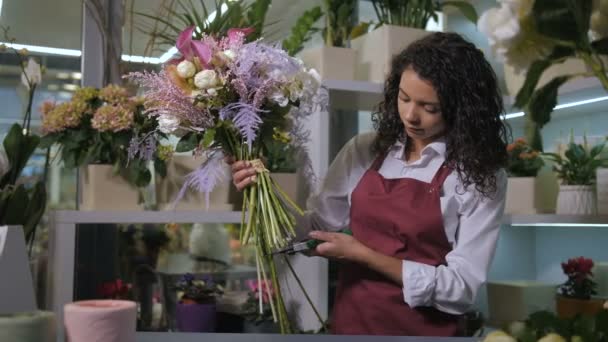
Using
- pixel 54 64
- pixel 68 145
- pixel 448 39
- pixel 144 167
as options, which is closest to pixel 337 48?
pixel 448 39

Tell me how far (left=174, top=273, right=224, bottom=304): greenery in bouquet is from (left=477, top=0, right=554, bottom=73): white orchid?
123 cm

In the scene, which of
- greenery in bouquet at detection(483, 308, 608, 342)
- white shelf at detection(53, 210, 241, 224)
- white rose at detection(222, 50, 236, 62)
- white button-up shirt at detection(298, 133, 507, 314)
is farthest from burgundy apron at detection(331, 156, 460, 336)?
greenery in bouquet at detection(483, 308, 608, 342)

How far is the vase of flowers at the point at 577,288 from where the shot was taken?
147 centimetres

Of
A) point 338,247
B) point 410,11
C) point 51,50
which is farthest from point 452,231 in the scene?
point 51,50

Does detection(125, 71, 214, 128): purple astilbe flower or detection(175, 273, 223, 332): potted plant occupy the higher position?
detection(125, 71, 214, 128): purple astilbe flower

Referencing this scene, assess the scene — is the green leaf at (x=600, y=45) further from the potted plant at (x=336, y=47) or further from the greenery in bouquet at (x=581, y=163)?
the greenery in bouquet at (x=581, y=163)

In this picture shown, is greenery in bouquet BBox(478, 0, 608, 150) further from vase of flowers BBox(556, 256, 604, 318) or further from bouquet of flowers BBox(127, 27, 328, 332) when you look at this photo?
vase of flowers BBox(556, 256, 604, 318)

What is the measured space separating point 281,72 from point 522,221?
96 centimetres

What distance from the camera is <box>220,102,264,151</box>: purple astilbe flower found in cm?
76

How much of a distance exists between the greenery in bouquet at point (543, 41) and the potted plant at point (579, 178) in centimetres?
114

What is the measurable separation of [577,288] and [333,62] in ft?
2.87

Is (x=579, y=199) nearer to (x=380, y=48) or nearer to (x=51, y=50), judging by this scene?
(x=380, y=48)

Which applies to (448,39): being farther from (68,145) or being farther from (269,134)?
(68,145)

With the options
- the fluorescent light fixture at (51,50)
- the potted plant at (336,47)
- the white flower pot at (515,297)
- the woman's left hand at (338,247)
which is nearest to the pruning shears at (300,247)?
the woman's left hand at (338,247)
